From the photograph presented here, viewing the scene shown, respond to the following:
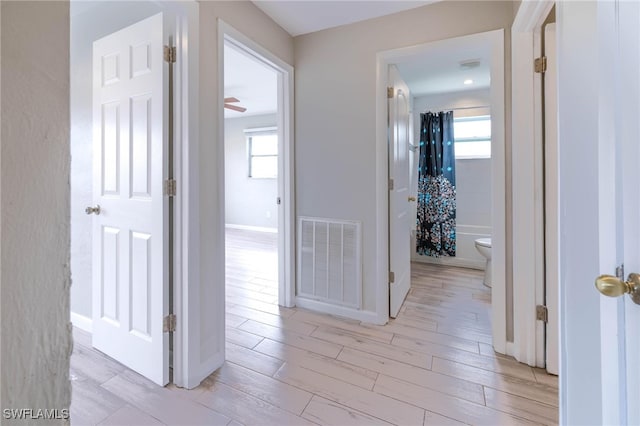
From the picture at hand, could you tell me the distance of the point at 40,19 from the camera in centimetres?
36

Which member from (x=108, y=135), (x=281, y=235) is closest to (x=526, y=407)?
(x=281, y=235)

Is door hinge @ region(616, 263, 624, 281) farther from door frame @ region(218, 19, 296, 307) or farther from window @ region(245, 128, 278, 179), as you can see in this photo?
window @ region(245, 128, 278, 179)

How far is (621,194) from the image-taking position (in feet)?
1.98

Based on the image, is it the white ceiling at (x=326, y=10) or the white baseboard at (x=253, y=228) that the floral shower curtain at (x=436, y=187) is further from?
the white baseboard at (x=253, y=228)

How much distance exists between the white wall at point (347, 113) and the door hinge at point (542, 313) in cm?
100

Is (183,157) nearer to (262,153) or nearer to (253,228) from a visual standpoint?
(262,153)

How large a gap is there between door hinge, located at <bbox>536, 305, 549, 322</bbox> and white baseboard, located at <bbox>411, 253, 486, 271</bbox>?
2019 millimetres

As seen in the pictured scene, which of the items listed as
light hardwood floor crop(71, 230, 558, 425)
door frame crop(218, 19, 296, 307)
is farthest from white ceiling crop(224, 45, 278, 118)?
light hardwood floor crop(71, 230, 558, 425)

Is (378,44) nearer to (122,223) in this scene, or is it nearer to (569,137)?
→ (569,137)

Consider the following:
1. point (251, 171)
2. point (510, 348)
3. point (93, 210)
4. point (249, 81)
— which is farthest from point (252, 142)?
point (510, 348)

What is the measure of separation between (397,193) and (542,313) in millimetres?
1234

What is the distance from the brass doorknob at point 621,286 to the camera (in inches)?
21.5

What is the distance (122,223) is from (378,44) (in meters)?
2.15

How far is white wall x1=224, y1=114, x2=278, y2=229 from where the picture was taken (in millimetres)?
6125
